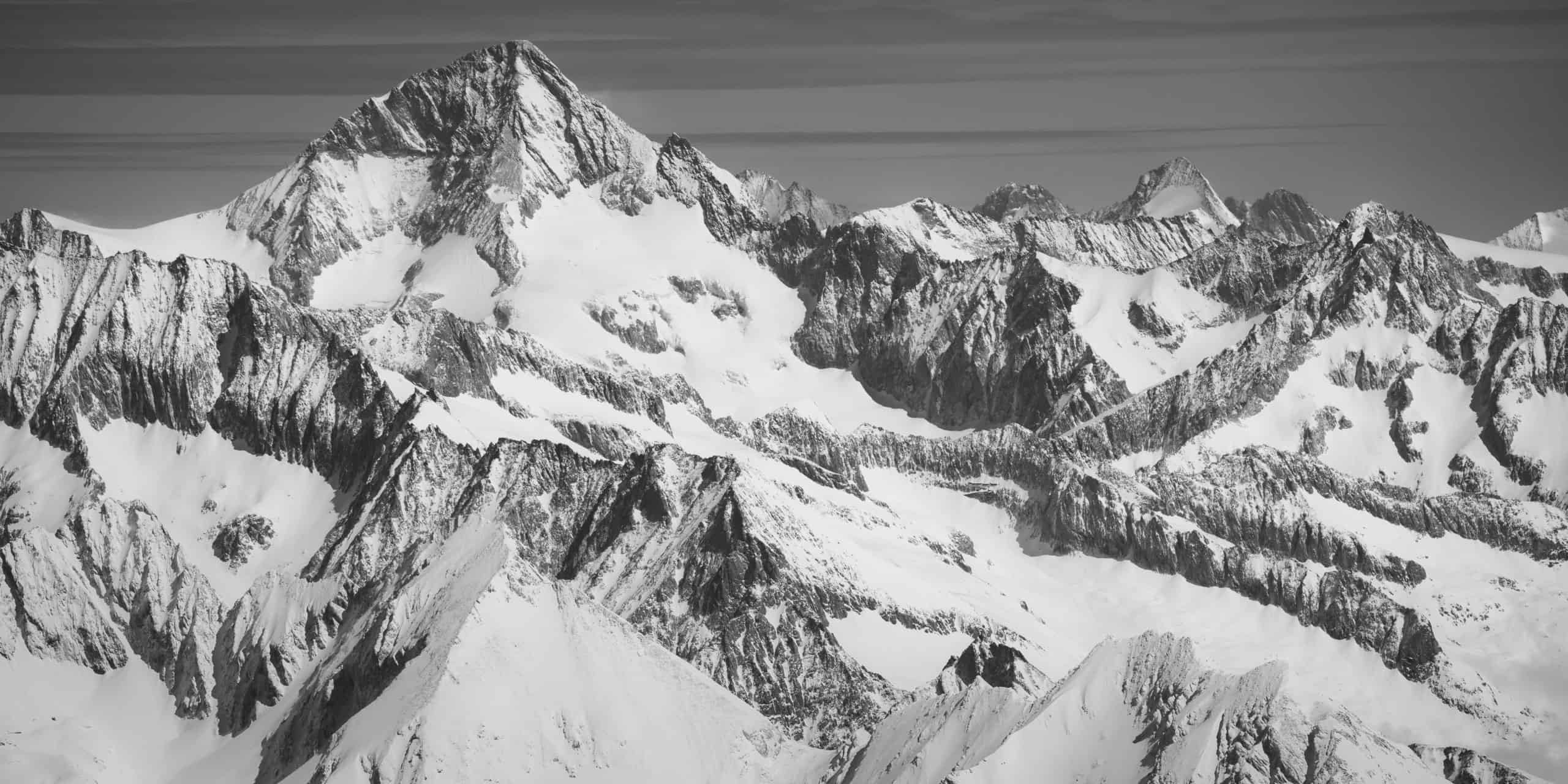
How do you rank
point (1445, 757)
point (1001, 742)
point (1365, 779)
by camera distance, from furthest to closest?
point (1001, 742), point (1445, 757), point (1365, 779)

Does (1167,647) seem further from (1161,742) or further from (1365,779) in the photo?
(1365,779)

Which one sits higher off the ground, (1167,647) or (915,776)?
(1167,647)

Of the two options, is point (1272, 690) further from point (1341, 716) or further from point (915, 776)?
point (915, 776)

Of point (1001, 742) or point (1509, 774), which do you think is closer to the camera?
point (1509, 774)

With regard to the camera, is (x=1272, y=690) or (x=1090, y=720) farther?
A: (x=1090, y=720)

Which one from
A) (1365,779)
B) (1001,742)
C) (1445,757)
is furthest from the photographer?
(1001,742)

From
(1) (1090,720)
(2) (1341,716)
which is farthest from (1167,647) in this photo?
(2) (1341,716)

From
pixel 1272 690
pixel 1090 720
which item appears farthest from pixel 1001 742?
pixel 1272 690

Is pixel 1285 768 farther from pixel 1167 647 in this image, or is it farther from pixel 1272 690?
pixel 1167 647
